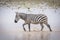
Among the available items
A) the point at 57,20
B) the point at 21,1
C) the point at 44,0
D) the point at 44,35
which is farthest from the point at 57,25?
the point at 21,1

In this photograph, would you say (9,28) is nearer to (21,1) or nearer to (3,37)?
(3,37)

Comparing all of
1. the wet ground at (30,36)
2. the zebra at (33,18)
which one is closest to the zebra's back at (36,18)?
the zebra at (33,18)

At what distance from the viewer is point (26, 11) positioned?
298cm

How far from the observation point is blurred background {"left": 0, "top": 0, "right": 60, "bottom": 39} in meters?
2.97

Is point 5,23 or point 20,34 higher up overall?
point 5,23

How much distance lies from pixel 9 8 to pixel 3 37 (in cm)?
50

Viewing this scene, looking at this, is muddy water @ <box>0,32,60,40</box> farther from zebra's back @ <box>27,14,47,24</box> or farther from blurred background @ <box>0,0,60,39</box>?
zebra's back @ <box>27,14,47,24</box>

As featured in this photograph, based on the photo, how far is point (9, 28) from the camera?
2979 millimetres

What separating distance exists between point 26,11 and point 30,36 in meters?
0.43

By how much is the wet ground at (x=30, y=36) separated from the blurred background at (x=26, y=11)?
0.18 feet

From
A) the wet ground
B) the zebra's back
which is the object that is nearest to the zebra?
the zebra's back

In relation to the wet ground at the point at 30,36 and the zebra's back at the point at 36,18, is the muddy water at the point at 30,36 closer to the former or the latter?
the wet ground at the point at 30,36

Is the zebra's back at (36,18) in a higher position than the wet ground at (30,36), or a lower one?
higher

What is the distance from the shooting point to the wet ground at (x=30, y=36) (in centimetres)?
296
